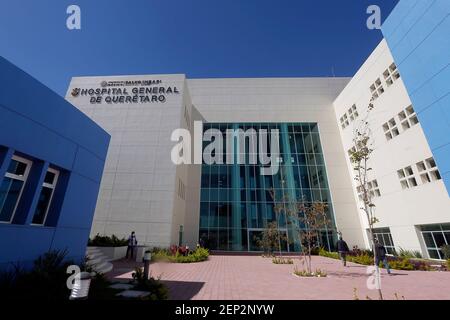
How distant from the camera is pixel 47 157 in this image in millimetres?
7258

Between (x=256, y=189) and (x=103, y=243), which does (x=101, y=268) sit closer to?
(x=103, y=243)

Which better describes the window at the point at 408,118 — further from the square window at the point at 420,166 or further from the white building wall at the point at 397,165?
the square window at the point at 420,166

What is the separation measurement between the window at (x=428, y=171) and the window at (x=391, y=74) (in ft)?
26.5

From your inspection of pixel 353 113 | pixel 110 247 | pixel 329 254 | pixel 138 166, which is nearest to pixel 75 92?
pixel 138 166

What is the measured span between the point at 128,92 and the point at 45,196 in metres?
21.9

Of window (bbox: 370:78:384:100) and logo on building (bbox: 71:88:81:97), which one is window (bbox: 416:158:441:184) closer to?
window (bbox: 370:78:384:100)

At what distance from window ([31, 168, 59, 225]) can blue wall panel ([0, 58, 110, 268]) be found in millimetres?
145

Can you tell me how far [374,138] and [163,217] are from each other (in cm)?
2231

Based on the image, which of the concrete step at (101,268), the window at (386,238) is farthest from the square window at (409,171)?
the concrete step at (101,268)

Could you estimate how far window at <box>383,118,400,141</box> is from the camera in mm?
20406

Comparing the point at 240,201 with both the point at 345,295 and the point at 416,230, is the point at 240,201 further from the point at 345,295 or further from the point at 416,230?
the point at 345,295

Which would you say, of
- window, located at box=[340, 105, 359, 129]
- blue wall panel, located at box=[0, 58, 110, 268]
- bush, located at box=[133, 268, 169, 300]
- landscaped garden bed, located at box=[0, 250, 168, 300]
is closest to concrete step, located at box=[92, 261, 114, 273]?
blue wall panel, located at box=[0, 58, 110, 268]

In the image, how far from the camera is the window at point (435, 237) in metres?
16.0
